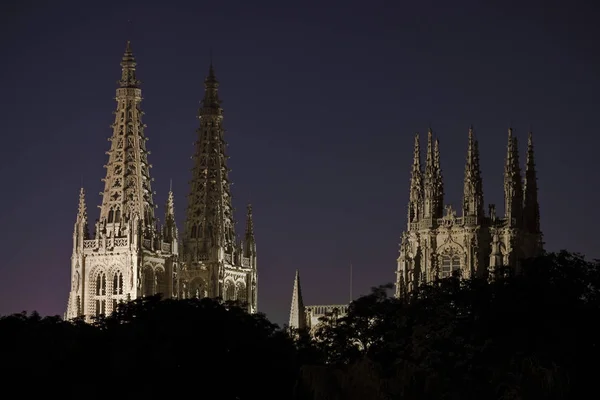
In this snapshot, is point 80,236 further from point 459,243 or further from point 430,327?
point 430,327

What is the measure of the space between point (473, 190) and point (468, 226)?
276cm

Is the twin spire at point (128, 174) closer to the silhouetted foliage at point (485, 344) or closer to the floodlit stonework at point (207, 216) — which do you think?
the floodlit stonework at point (207, 216)

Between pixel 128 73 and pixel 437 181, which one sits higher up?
pixel 128 73

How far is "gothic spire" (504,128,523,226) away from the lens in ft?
543

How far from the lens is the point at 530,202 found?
168 metres

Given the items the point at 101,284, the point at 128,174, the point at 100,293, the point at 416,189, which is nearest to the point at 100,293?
the point at 100,293

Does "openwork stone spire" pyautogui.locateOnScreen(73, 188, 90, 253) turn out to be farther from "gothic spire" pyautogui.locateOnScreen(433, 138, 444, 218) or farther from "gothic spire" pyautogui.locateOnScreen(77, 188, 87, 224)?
"gothic spire" pyautogui.locateOnScreen(433, 138, 444, 218)

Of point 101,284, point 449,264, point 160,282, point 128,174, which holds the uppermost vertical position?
point 128,174

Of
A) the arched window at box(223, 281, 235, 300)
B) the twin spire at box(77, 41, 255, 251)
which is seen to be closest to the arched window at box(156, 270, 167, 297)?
the twin spire at box(77, 41, 255, 251)

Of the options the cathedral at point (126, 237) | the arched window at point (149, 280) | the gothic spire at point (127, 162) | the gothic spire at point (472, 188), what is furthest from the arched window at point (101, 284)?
the gothic spire at point (472, 188)

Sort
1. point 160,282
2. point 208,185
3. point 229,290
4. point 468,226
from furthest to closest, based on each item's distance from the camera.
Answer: point 229,290, point 208,185, point 160,282, point 468,226

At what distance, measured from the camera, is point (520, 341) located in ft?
335

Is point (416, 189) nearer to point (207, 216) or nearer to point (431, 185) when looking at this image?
point (431, 185)

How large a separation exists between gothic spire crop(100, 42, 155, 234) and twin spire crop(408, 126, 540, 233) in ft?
94.0
